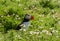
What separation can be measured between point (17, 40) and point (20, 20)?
8.08 feet

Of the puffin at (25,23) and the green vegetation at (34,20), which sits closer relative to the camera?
the green vegetation at (34,20)

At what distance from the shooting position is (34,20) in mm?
13398

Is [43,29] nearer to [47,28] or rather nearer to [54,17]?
[47,28]

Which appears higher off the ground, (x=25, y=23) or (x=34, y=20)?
(x=25, y=23)

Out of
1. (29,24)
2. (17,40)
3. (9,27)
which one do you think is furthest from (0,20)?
(17,40)

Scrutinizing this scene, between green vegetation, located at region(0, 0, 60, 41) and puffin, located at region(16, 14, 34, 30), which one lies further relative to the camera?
puffin, located at region(16, 14, 34, 30)

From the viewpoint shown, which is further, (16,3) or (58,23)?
(16,3)

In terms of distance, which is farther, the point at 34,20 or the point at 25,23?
the point at 34,20

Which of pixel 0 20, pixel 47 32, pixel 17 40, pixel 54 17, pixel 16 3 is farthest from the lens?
pixel 16 3

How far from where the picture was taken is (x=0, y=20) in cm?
1298

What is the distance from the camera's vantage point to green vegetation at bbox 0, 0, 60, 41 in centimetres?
1157

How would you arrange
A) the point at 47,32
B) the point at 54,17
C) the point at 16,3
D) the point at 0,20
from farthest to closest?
the point at 16,3, the point at 54,17, the point at 0,20, the point at 47,32

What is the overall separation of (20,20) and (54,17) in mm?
1895

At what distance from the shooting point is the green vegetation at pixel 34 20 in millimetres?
11570
